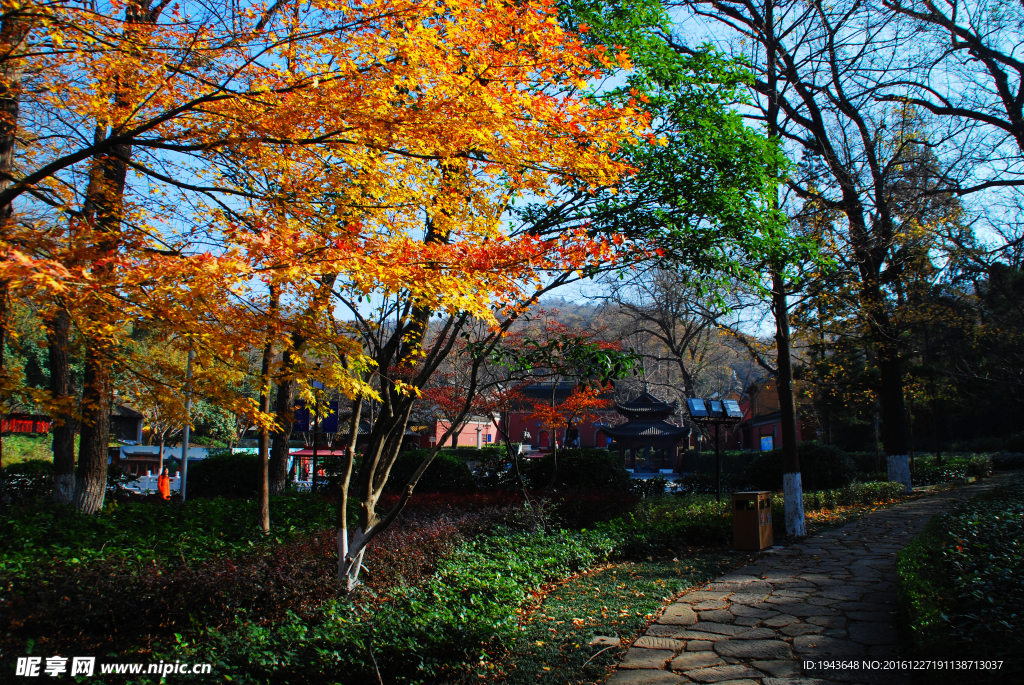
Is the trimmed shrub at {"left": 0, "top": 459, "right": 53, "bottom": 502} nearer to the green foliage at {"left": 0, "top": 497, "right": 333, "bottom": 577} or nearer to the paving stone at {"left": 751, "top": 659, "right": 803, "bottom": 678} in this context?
the green foliage at {"left": 0, "top": 497, "right": 333, "bottom": 577}

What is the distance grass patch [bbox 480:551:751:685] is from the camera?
4357 mm

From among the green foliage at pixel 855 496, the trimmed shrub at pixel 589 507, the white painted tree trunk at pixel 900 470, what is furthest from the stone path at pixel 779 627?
the white painted tree trunk at pixel 900 470

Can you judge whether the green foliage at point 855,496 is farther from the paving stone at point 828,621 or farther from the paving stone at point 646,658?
the paving stone at point 646,658

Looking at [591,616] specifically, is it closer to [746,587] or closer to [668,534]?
[746,587]

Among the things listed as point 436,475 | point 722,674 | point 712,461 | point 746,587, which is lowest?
point 712,461

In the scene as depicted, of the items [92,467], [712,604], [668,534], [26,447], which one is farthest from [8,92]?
[26,447]

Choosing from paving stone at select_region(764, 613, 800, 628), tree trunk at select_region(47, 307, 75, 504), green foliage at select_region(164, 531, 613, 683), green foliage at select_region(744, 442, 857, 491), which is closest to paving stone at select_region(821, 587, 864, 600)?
paving stone at select_region(764, 613, 800, 628)

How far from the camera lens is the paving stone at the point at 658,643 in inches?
186

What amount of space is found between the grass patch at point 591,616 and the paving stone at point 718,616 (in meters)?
0.46

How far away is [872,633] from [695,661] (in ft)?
5.43

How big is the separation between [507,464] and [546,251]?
38.9 feet

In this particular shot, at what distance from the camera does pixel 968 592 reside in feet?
13.3

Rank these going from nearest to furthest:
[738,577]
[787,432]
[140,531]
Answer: [738,577]
[140,531]
[787,432]

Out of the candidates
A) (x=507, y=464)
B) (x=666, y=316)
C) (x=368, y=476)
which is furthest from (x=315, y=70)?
(x=666, y=316)
